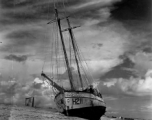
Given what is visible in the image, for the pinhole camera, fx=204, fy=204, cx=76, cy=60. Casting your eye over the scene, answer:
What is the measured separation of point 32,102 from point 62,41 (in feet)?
70.4

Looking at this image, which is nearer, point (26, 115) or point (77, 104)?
point (26, 115)

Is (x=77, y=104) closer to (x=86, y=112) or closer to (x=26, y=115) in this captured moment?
(x=86, y=112)

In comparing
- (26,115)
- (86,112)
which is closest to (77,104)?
(86,112)

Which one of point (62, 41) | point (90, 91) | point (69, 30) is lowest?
point (90, 91)

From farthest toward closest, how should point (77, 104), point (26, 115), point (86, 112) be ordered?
1. point (86, 112)
2. point (77, 104)
3. point (26, 115)

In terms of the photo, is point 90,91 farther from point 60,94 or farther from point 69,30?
point 69,30

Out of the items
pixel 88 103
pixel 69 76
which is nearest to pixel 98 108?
pixel 88 103

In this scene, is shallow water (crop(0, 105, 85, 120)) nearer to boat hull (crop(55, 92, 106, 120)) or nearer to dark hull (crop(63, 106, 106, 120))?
dark hull (crop(63, 106, 106, 120))

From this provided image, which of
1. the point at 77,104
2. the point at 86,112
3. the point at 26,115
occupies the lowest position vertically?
the point at 86,112

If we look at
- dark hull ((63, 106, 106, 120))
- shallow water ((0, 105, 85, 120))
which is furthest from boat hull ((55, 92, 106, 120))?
shallow water ((0, 105, 85, 120))

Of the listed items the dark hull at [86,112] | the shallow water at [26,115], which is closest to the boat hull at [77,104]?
the dark hull at [86,112]

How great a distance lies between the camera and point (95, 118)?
40844 millimetres

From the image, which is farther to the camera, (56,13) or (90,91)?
(56,13)

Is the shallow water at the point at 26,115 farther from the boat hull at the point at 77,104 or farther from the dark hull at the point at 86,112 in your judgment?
the boat hull at the point at 77,104
